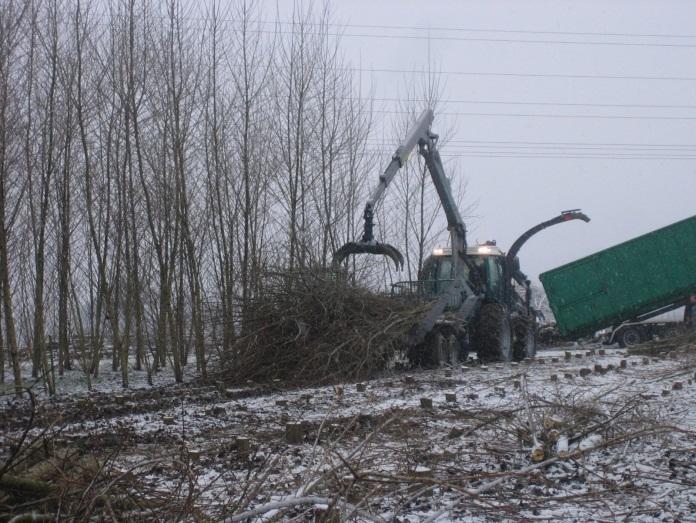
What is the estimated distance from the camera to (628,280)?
22391mm

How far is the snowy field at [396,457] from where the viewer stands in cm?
350

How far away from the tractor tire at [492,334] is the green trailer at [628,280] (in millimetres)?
6832

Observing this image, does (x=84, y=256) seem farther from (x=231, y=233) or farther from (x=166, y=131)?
(x=166, y=131)

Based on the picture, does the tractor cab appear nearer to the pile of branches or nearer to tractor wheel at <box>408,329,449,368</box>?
tractor wheel at <box>408,329,449,368</box>

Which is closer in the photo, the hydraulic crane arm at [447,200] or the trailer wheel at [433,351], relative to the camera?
the trailer wheel at [433,351]

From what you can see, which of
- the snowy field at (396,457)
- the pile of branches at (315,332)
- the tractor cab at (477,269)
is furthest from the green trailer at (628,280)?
the snowy field at (396,457)

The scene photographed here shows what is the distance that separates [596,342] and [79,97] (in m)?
21.8

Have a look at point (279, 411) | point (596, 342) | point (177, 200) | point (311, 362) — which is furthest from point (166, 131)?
point (596, 342)

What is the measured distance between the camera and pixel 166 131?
14141 millimetres

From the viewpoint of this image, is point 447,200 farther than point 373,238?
Yes

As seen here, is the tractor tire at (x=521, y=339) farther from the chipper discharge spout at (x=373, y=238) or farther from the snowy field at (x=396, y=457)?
the snowy field at (x=396, y=457)

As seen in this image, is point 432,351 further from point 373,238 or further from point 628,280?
point 628,280

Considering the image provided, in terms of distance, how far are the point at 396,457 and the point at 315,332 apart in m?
7.60

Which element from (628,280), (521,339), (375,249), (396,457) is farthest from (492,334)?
(396,457)
